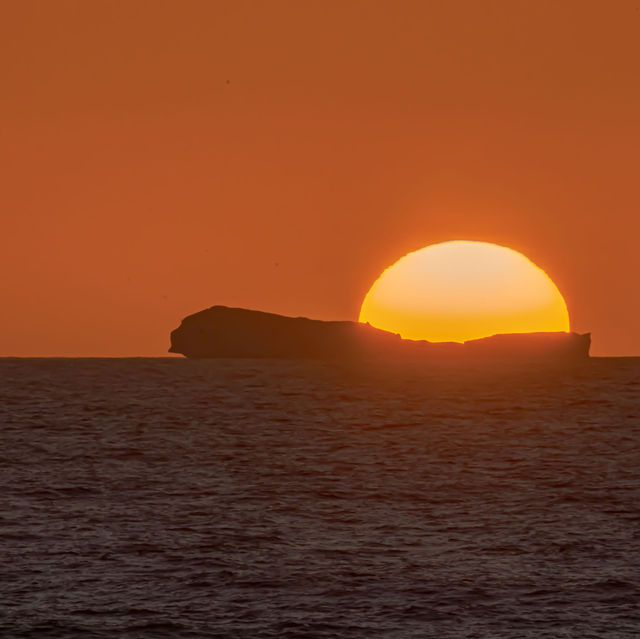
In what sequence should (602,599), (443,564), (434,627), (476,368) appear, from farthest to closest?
(476,368), (443,564), (602,599), (434,627)

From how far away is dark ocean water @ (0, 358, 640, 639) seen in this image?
24.9 metres

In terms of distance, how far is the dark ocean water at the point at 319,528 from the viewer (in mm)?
24906

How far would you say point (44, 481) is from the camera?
48812mm

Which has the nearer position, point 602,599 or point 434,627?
point 434,627

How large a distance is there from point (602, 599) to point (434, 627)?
4.72 m

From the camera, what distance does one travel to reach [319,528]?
36.8m

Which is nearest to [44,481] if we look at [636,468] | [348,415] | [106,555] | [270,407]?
[106,555]

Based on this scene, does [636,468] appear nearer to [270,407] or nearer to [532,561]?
[532,561]

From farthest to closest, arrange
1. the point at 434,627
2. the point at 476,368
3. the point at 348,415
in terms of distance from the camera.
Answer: the point at 476,368
the point at 348,415
the point at 434,627

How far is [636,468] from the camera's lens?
54938 mm

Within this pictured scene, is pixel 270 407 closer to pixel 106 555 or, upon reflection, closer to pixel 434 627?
pixel 106 555

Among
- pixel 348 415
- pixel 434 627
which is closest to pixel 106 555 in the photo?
pixel 434 627

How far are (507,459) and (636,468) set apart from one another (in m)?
7.49

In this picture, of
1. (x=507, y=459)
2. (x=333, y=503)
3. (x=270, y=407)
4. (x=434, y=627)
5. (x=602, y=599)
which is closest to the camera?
(x=434, y=627)
